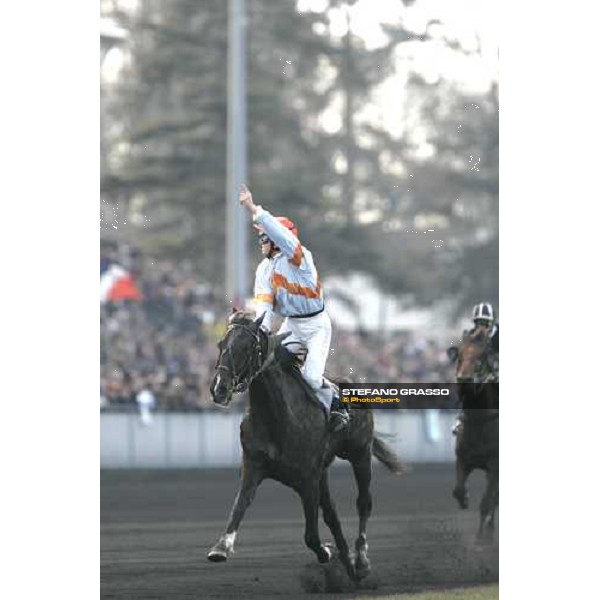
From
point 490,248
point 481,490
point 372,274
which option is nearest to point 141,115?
point 372,274

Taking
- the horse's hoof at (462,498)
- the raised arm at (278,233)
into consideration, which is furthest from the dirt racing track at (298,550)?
the raised arm at (278,233)

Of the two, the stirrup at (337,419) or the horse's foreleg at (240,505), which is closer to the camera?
the horse's foreleg at (240,505)

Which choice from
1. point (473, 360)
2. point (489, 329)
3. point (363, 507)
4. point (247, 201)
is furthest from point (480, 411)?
point (247, 201)

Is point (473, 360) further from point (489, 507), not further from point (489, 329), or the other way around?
point (489, 507)

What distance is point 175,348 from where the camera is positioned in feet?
54.6

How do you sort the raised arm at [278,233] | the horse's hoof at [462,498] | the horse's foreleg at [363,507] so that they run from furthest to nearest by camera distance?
the horse's hoof at [462,498] → the horse's foreleg at [363,507] → the raised arm at [278,233]

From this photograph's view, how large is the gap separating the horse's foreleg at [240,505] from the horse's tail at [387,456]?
3.85 feet

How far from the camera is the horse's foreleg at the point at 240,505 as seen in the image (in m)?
8.39

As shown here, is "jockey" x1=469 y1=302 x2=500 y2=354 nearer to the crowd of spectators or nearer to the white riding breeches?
the white riding breeches

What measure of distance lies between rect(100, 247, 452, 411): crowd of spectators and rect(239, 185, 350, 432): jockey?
4645 millimetres

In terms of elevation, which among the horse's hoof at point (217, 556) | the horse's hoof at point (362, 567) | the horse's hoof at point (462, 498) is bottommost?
the horse's hoof at point (362, 567)

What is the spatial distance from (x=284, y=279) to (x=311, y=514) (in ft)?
4.42

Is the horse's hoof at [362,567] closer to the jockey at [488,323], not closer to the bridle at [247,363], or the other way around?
the bridle at [247,363]

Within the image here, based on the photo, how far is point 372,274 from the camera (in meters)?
20.3
